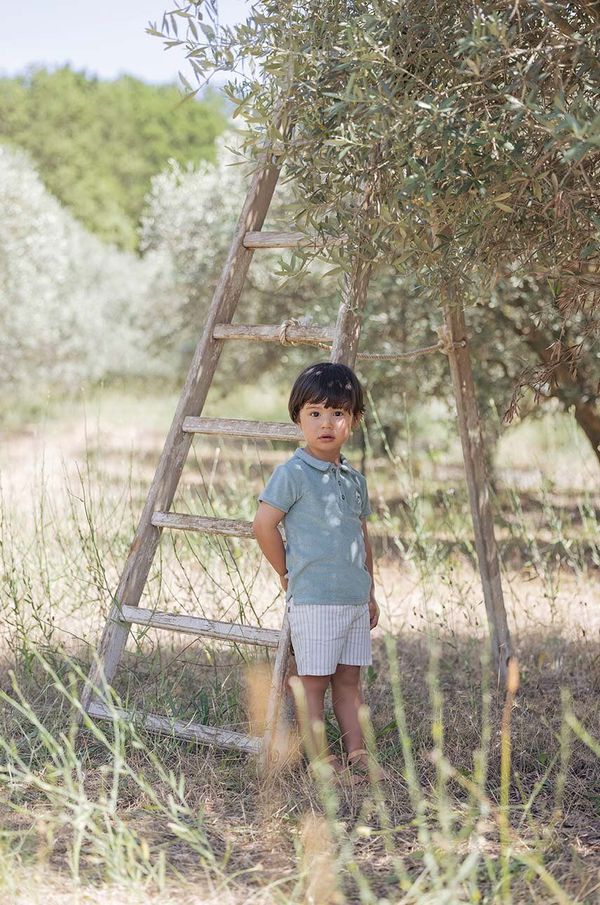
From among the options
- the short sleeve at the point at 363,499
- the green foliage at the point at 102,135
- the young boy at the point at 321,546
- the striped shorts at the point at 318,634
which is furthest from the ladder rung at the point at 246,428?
the green foliage at the point at 102,135

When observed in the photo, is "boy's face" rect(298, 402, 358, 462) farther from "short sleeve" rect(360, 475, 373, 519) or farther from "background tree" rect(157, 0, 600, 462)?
"background tree" rect(157, 0, 600, 462)

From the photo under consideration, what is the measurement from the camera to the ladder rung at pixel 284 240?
134 inches

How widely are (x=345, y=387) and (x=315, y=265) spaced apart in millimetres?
6794

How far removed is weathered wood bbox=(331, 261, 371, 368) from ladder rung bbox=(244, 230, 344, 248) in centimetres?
17

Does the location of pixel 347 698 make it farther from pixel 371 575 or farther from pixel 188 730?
pixel 188 730

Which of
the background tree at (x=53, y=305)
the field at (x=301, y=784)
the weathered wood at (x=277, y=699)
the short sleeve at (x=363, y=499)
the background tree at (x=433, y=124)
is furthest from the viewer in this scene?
the background tree at (x=53, y=305)

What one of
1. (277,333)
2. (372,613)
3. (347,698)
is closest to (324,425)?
(277,333)

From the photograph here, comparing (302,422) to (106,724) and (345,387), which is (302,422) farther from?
(106,724)

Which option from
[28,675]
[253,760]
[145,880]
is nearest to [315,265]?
[28,675]

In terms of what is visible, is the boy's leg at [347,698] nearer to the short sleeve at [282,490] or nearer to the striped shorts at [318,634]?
the striped shorts at [318,634]

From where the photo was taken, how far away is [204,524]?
11.8 ft

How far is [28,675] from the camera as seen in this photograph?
4.10 m

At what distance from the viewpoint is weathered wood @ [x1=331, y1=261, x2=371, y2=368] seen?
3471 mm

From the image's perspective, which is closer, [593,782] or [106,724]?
[593,782]
